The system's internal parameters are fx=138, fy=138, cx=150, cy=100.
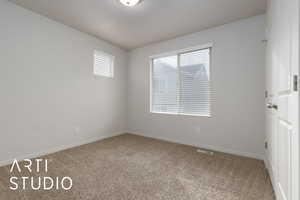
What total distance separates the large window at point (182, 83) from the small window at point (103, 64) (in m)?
1.16

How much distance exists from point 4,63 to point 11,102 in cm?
60

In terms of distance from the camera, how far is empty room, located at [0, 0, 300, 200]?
5.45ft

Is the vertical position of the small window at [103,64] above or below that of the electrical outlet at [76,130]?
above

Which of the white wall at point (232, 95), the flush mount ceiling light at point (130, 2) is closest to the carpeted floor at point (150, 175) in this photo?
the white wall at point (232, 95)

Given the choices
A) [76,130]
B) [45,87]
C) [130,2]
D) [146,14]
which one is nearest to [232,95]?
[146,14]

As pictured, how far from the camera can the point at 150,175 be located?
74.2 inches

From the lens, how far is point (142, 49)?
399cm

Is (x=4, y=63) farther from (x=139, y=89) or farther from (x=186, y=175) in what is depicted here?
(x=186, y=175)

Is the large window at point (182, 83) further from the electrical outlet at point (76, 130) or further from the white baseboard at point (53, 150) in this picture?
the electrical outlet at point (76, 130)

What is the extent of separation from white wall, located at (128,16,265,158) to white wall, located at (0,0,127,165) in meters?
1.98

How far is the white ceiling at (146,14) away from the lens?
2193 millimetres

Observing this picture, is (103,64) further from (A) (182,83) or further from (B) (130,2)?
(A) (182,83)

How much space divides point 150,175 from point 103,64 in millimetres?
2922

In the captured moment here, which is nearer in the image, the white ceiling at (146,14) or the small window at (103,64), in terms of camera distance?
the white ceiling at (146,14)
